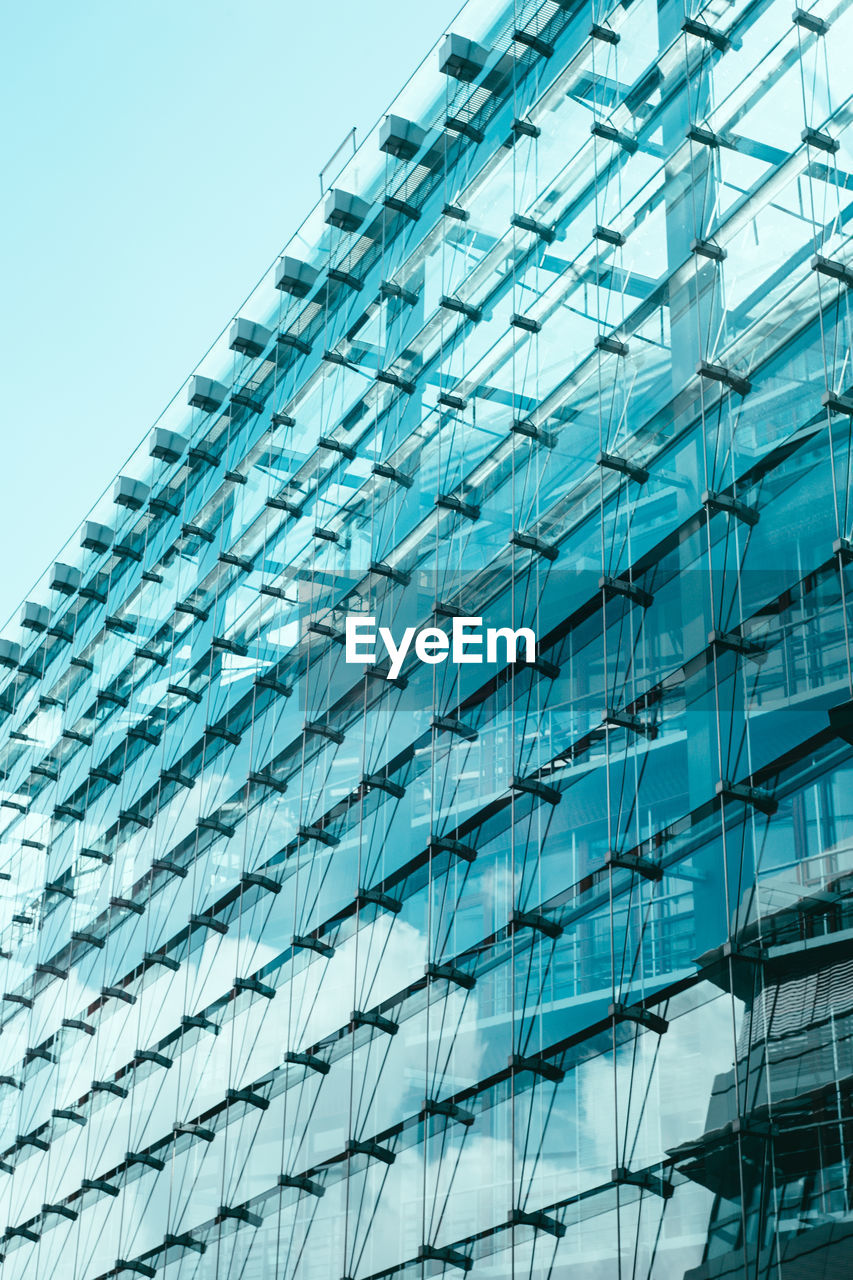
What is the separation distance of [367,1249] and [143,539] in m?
16.8

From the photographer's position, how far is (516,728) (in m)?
19.1

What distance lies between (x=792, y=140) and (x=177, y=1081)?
15.7m

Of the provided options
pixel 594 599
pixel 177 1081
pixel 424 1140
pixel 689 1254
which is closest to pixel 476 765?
pixel 594 599

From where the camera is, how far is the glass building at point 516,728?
48.9 feet

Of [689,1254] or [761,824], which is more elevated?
[761,824]

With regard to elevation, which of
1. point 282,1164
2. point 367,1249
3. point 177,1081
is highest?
point 177,1081

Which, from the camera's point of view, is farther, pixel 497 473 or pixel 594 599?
pixel 497 473

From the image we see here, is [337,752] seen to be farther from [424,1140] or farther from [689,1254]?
[689,1254]

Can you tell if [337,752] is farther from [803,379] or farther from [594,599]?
[803,379]

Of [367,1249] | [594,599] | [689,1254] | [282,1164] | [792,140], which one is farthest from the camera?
[282,1164]

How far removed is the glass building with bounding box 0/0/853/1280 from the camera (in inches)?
586

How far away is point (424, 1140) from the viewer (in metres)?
18.8

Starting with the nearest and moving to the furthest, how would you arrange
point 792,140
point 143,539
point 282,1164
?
point 792,140 < point 282,1164 < point 143,539

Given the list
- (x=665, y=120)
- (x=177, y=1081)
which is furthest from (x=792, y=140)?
(x=177, y=1081)
